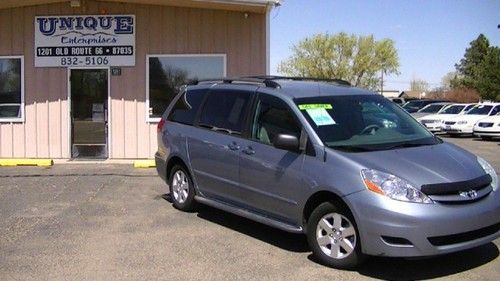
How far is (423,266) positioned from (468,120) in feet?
69.0

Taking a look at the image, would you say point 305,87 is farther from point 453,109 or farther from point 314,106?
point 453,109

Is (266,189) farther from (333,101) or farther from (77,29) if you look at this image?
(77,29)

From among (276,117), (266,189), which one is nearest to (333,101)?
(276,117)

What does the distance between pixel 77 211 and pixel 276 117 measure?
336cm

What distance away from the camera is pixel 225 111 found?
724 centimetres

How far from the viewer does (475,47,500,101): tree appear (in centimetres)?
5072

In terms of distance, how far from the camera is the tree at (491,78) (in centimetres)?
5072

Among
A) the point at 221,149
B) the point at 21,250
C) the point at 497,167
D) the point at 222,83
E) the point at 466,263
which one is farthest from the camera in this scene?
the point at 497,167

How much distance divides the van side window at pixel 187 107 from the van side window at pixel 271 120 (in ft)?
4.76

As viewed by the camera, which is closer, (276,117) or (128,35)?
(276,117)

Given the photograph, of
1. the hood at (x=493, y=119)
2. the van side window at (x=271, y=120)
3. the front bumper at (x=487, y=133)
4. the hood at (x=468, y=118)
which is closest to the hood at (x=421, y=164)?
the van side window at (x=271, y=120)

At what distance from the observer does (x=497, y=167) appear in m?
12.8

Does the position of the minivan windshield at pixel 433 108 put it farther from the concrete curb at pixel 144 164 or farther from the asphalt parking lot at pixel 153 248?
the asphalt parking lot at pixel 153 248

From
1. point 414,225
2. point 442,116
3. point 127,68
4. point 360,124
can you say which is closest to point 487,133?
point 442,116
